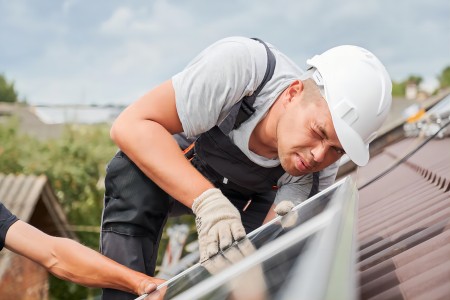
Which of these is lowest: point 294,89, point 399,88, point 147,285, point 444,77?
point 399,88

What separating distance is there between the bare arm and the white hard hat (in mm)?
563

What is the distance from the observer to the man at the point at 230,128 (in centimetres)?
239

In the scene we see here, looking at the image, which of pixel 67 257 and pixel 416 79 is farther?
pixel 416 79

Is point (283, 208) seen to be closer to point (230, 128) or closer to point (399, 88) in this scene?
point (230, 128)

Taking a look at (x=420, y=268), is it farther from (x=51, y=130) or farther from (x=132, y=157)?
(x=51, y=130)

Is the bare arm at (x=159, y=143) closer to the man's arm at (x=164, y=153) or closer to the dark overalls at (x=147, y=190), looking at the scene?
the man's arm at (x=164, y=153)

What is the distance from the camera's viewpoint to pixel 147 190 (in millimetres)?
2744

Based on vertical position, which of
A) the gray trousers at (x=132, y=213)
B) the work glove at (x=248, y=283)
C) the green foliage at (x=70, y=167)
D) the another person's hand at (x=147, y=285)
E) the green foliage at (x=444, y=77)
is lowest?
the green foliage at (x=444, y=77)

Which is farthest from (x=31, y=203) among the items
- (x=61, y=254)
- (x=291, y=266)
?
(x=291, y=266)

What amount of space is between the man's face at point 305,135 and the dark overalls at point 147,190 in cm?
22

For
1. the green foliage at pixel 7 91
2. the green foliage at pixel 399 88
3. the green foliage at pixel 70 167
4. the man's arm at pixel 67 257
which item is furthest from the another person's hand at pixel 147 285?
the green foliage at pixel 7 91

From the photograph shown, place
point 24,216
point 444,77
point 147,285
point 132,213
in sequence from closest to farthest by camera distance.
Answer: point 147,285 → point 132,213 → point 24,216 → point 444,77

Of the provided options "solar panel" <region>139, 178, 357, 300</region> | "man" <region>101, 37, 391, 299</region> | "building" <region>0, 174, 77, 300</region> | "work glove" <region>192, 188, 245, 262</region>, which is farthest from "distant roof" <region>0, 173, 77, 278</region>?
"solar panel" <region>139, 178, 357, 300</region>

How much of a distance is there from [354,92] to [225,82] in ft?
1.66
